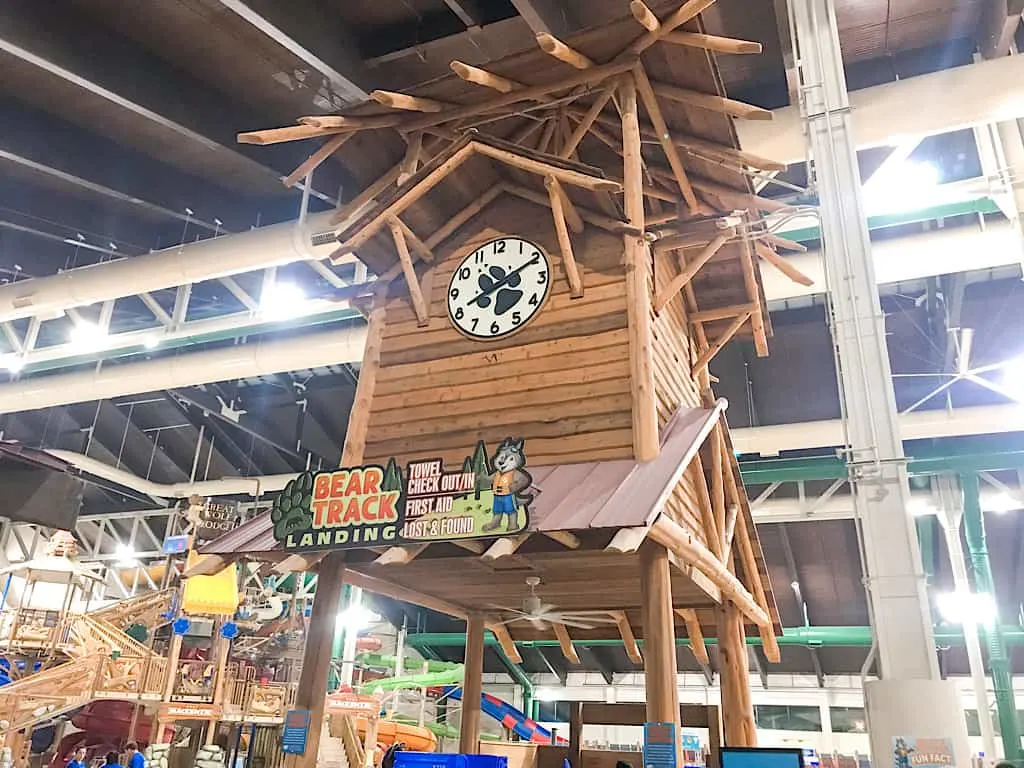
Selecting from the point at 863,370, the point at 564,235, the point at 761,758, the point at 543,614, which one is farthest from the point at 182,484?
the point at 761,758

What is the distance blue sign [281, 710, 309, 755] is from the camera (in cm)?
738

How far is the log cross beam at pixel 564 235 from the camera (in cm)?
782

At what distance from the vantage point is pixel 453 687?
3089 centimetres

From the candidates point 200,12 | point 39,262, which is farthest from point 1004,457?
point 39,262

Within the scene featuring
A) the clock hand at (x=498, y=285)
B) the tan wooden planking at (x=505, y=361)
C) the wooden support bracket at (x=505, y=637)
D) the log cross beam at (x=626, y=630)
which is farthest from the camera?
the wooden support bracket at (x=505, y=637)

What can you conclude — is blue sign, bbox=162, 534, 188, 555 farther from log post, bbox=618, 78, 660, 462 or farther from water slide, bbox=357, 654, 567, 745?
log post, bbox=618, 78, 660, 462

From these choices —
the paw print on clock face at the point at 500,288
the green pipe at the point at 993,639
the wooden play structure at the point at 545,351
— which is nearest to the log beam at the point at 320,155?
the wooden play structure at the point at 545,351

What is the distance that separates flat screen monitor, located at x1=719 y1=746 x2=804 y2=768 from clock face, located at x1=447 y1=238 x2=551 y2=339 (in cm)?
456

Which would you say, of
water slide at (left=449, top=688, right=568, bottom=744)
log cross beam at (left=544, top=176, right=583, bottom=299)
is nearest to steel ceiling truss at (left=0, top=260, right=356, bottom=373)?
log cross beam at (left=544, top=176, right=583, bottom=299)

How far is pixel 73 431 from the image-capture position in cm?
2548

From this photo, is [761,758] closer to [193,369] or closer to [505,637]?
[505,637]

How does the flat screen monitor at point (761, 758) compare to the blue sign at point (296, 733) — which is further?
the blue sign at point (296, 733)

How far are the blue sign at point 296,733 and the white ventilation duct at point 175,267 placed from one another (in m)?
6.38

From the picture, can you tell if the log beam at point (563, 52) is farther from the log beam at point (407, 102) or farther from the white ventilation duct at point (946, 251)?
the white ventilation duct at point (946, 251)
